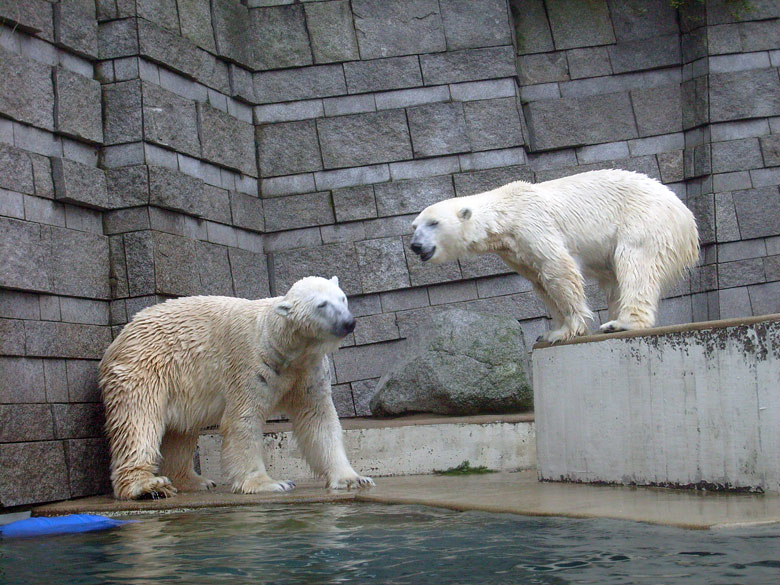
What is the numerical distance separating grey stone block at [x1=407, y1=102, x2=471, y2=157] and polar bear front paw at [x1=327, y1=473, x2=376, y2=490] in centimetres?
346

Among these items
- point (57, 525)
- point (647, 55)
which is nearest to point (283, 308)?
point (57, 525)

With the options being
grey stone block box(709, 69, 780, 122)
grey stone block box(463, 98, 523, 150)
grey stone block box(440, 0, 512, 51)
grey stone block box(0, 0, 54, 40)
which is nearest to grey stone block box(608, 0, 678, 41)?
grey stone block box(709, 69, 780, 122)

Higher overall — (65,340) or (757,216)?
(757,216)

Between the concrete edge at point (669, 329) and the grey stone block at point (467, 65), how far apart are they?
11.4 ft

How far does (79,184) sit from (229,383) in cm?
175

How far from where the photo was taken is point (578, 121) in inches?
334

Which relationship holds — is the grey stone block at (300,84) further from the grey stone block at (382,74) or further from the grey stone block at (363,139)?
the grey stone block at (363,139)

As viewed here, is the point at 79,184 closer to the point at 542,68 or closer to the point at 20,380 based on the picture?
the point at 20,380

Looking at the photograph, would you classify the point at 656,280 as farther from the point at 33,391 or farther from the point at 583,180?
the point at 33,391

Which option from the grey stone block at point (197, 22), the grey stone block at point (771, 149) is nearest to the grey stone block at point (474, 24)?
the grey stone block at point (197, 22)

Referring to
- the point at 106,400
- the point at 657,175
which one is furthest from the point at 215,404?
the point at 657,175

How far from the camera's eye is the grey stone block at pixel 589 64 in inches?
339

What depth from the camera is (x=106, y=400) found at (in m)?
5.86

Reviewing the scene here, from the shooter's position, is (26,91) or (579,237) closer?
(579,237)
